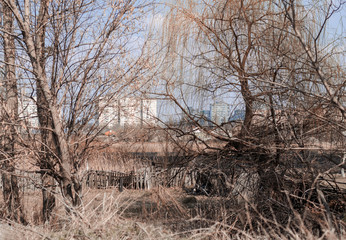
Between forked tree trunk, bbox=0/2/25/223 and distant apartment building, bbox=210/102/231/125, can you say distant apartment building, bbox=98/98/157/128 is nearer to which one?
distant apartment building, bbox=210/102/231/125

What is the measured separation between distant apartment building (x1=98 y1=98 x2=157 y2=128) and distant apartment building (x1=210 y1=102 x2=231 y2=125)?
1.20m

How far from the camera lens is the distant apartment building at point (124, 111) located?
6098 mm

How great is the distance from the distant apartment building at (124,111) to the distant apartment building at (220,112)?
120 cm

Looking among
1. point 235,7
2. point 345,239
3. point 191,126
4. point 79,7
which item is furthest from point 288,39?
point 345,239

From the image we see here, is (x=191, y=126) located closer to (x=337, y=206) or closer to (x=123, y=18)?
(x=123, y=18)

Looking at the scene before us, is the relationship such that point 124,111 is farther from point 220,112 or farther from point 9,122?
point 220,112

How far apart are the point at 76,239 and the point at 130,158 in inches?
472

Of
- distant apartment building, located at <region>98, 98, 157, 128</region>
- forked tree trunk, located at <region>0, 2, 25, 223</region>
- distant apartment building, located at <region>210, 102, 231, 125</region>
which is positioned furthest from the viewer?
distant apartment building, located at <region>210, 102, 231, 125</region>

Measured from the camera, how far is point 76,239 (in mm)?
4152

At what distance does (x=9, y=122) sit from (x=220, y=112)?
11.9 ft

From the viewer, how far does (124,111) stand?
19.8ft

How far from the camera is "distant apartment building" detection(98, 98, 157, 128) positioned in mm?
6098

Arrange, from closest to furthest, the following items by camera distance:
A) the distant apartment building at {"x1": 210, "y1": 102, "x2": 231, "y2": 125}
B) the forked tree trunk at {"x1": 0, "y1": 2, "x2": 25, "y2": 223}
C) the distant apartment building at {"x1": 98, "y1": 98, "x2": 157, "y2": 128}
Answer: the forked tree trunk at {"x1": 0, "y1": 2, "x2": 25, "y2": 223} → the distant apartment building at {"x1": 98, "y1": 98, "x2": 157, "y2": 128} → the distant apartment building at {"x1": 210, "y1": 102, "x2": 231, "y2": 125}

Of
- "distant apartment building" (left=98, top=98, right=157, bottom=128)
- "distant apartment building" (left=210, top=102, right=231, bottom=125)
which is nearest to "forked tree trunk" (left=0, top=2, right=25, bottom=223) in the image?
"distant apartment building" (left=98, top=98, right=157, bottom=128)
